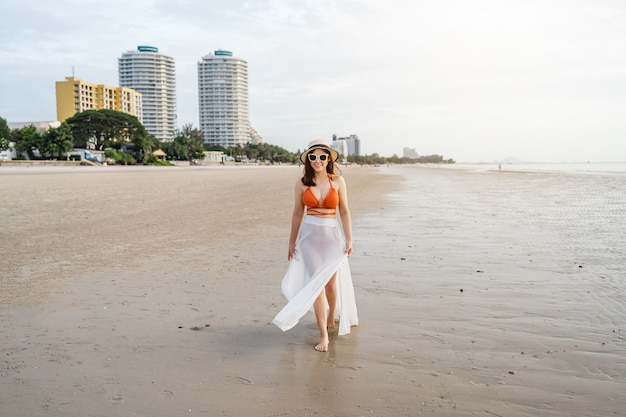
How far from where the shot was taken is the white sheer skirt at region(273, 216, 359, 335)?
3.82m

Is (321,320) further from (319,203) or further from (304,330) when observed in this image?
(319,203)

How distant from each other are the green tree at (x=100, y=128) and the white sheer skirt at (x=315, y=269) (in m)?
98.0

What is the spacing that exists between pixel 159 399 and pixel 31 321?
2184 millimetres

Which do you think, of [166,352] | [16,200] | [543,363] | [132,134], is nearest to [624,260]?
[543,363]

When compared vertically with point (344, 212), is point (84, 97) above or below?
above

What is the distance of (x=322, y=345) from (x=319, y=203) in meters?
1.15

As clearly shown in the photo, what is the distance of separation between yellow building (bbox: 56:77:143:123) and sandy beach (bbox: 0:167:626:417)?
151771mm

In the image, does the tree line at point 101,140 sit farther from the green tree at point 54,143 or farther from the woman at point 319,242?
the woman at point 319,242

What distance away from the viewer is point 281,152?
15438 centimetres

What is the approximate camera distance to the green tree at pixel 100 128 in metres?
97.2

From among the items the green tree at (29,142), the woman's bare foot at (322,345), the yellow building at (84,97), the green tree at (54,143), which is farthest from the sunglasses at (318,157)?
the yellow building at (84,97)

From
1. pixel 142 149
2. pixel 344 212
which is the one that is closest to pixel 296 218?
pixel 344 212

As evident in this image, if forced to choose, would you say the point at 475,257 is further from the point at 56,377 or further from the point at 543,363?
the point at 56,377

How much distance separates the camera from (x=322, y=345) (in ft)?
12.3
